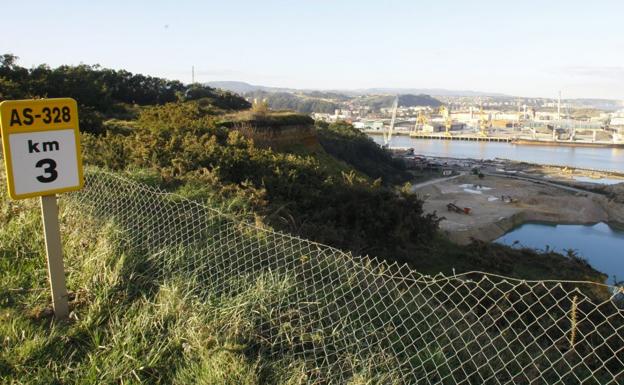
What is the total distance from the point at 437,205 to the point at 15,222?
3490 centimetres

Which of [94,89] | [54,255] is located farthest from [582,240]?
[54,255]

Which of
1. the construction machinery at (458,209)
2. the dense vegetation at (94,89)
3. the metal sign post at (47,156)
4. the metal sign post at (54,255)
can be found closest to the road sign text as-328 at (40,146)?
the metal sign post at (47,156)

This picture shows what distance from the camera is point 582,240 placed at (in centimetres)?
2988

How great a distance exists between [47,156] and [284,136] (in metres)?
18.3

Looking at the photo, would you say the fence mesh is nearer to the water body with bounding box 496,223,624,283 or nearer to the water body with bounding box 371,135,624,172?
the water body with bounding box 496,223,624,283

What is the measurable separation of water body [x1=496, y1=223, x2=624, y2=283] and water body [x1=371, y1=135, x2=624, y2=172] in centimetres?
3849

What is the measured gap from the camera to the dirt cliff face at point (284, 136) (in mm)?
17312

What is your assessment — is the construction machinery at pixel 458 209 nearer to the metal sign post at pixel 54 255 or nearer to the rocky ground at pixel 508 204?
the rocky ground at pixel 508 204

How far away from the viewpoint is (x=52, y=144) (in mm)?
2672

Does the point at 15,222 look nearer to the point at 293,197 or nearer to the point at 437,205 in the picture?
the point at 293,197

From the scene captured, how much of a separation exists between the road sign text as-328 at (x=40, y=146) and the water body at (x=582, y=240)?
2418 cm

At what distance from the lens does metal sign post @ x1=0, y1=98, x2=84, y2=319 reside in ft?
8.40

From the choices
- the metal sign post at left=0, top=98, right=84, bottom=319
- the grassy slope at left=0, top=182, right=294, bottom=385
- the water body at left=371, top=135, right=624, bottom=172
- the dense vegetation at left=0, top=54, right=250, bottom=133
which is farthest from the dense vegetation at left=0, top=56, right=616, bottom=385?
the water body at left=371, top=135, right=624, bottom=172

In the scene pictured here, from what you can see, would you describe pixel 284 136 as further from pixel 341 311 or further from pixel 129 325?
pixel 129 325
